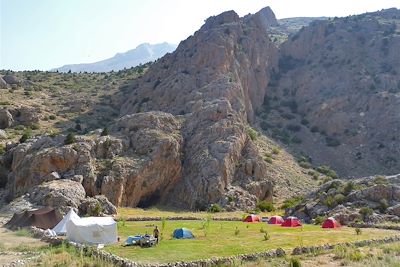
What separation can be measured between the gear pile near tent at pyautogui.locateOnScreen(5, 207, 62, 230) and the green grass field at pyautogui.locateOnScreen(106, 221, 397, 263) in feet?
18.9

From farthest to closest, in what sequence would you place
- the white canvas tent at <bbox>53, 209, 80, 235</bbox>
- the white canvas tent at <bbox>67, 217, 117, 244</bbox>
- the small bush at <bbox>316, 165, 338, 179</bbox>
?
the small bush at <bbox>316, 165, 338, 179</bbox>
the white canvas tent at <bbox>53, 209, 80, 235</bbox>
the white canvas tent at <bbox>67, 217, 117, 244</bbox>

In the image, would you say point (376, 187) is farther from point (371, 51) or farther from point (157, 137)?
point (371, 51)

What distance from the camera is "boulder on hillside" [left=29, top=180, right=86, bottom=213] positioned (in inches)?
1876

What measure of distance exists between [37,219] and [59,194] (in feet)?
23.7

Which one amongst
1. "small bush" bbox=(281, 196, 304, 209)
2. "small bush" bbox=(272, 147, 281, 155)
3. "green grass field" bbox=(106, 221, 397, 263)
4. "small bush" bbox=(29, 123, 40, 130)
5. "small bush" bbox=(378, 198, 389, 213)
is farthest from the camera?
"small bush" bbox=(272, 147, 281, 155)

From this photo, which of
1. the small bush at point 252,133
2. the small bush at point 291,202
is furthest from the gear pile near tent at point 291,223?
the small bush at point 252,133

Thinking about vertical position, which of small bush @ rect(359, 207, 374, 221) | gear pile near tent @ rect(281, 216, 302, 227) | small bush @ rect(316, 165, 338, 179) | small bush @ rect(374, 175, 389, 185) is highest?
small bush @ rect(374, 175, 389, 185)

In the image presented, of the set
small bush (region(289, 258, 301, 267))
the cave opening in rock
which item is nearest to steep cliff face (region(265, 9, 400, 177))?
the cave opening in rock

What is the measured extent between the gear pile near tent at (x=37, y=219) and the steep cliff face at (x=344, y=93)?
5902cm

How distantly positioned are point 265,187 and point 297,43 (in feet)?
229

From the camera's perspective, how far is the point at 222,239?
3612 cm

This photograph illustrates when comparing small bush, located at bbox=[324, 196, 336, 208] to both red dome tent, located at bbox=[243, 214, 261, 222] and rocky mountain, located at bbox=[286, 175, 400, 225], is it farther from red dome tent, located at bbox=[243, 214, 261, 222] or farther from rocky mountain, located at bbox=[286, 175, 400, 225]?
red dome tent, located at bbox=[243, 214, 261, 222]

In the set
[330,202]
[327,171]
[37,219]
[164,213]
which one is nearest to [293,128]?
[327,171]

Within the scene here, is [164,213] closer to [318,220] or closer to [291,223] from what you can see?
[291,223]
